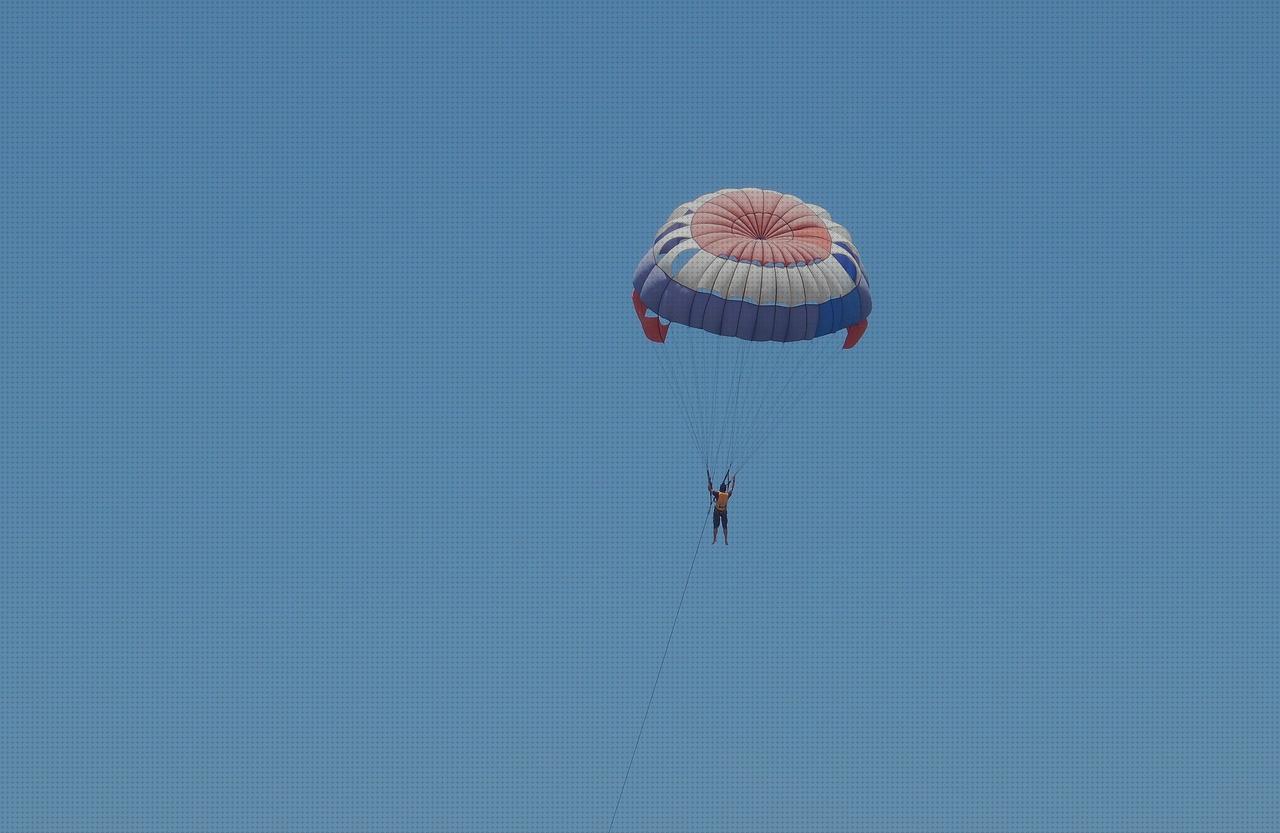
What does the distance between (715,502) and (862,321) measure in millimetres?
6889

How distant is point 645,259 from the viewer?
103 meters

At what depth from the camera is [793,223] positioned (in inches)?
4045

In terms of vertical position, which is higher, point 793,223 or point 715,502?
point 793,223

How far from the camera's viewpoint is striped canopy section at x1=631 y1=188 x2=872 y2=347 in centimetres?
10031

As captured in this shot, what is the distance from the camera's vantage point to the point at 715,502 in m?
102

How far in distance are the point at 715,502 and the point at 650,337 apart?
530cm

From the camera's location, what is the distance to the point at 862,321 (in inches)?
4070

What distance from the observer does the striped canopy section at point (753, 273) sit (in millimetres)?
100312

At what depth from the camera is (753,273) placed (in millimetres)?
100312

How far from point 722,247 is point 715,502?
717 centimetres

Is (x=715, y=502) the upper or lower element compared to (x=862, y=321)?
lower

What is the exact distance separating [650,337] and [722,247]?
383 cm
